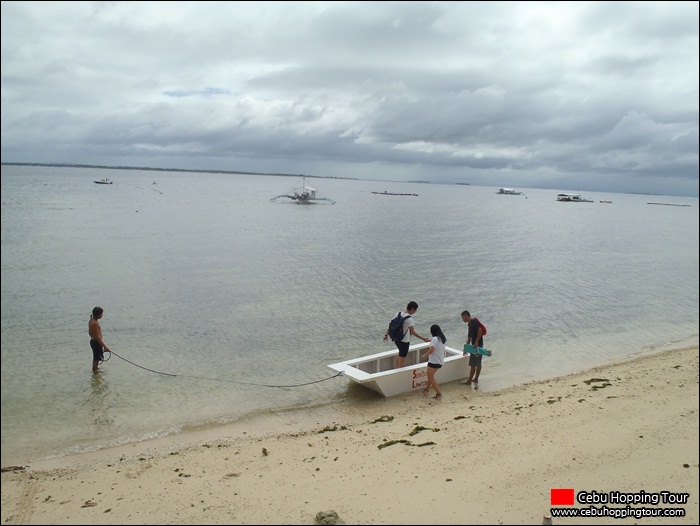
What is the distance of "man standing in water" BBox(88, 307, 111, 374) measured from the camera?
1308 centimetres

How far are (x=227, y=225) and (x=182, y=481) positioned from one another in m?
56.8

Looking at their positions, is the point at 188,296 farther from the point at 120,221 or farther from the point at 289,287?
the point at 120,221

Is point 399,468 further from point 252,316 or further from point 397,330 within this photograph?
point 252,316

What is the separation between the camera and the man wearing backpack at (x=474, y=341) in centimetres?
1330

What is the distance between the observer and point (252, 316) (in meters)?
21.6

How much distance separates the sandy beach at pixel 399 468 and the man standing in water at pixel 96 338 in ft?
13.9

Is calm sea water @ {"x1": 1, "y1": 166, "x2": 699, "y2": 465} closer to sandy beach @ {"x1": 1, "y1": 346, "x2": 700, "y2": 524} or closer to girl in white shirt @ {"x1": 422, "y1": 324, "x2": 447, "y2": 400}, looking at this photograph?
sandy beach @ {"x1": 1, "y1": 346, "x2": 700, "y2": 524}

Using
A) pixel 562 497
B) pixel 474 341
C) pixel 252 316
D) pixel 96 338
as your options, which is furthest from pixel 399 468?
pixel 252 316

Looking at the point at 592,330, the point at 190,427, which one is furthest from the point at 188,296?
the point at 592,330

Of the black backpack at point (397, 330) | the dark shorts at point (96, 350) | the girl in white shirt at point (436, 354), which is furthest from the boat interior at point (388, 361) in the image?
the dark shorts at point (96, 350)

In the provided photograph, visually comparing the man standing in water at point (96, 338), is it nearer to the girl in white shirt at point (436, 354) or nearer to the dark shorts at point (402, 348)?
the dark shorts at point (402, 348)

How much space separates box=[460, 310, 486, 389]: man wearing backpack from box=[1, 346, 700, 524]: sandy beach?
1.63 m

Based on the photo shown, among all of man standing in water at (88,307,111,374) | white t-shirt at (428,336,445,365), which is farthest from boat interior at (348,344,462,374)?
man standing in water at (88,307,111,374)

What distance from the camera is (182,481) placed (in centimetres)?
818
